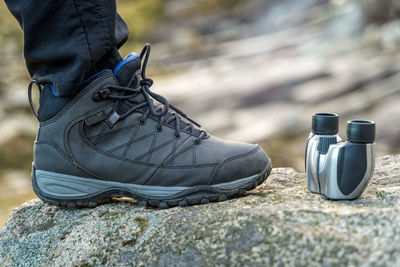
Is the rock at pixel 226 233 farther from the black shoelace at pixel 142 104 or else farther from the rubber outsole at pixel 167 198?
the black shoelace at pixel 142 104

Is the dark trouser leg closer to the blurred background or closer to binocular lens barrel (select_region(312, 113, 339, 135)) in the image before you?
binocular lens barrel (select_region(312, 113, 339, 135))

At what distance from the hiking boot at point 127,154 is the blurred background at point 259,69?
3367mm

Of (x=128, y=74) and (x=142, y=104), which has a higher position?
(x=128, y=74)

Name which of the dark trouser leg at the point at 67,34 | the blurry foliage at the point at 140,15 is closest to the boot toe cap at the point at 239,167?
the dark trouser leg at the point at 67,34

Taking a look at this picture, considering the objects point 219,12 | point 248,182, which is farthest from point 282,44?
point 248,182

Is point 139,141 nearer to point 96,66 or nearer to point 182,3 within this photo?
point 96,66

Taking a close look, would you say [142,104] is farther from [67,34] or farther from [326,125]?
[326,125]

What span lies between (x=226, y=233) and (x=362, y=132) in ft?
2.11

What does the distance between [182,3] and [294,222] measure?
514 inches

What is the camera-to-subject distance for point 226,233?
5.21 ft

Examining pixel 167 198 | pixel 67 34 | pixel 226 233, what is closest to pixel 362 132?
pixel 226 233

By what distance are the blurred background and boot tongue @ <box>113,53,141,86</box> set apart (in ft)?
11.8

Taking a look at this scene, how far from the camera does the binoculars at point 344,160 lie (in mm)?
1667

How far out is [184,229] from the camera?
5.50 ft
